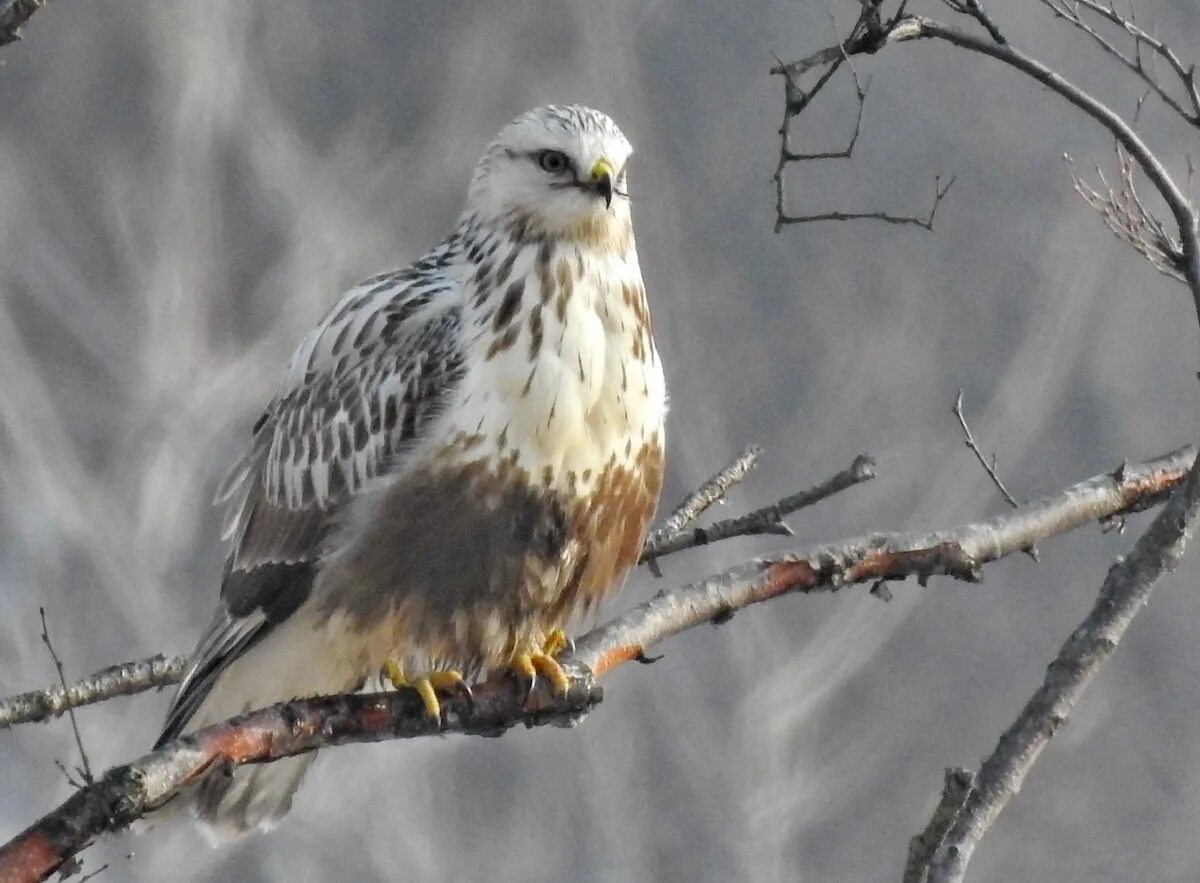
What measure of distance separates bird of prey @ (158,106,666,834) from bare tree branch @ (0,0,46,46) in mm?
693

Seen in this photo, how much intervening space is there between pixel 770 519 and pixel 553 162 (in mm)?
546

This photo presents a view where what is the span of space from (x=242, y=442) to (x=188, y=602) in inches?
17.8

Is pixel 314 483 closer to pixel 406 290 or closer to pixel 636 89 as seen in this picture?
pixel 406 290

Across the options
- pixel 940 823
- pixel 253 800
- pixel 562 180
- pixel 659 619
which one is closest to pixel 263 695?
pixel 253 800

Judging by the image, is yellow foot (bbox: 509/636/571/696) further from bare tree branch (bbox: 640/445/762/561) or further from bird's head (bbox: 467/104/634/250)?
bird's head (bbox: 467/104/634/250)

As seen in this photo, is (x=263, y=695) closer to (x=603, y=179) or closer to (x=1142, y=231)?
(x=603, y=179)

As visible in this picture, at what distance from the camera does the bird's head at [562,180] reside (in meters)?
1.88

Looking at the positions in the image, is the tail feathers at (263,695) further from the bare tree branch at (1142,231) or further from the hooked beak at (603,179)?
the bare tree branch at (1142,231)

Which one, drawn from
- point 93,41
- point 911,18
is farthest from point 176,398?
point 911,18

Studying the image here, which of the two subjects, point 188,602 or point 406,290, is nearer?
point 406,290

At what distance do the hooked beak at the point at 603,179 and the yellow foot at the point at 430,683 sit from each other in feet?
1.90

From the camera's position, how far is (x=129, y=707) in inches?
168

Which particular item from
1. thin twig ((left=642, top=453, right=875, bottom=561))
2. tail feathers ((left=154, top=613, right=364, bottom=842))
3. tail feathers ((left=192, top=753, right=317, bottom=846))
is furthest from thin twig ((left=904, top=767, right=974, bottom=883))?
tail feathers ((left=192, top=753, right=317, bottom=846))

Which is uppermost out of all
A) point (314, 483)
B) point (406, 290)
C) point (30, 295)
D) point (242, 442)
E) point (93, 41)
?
point (93, 41)
